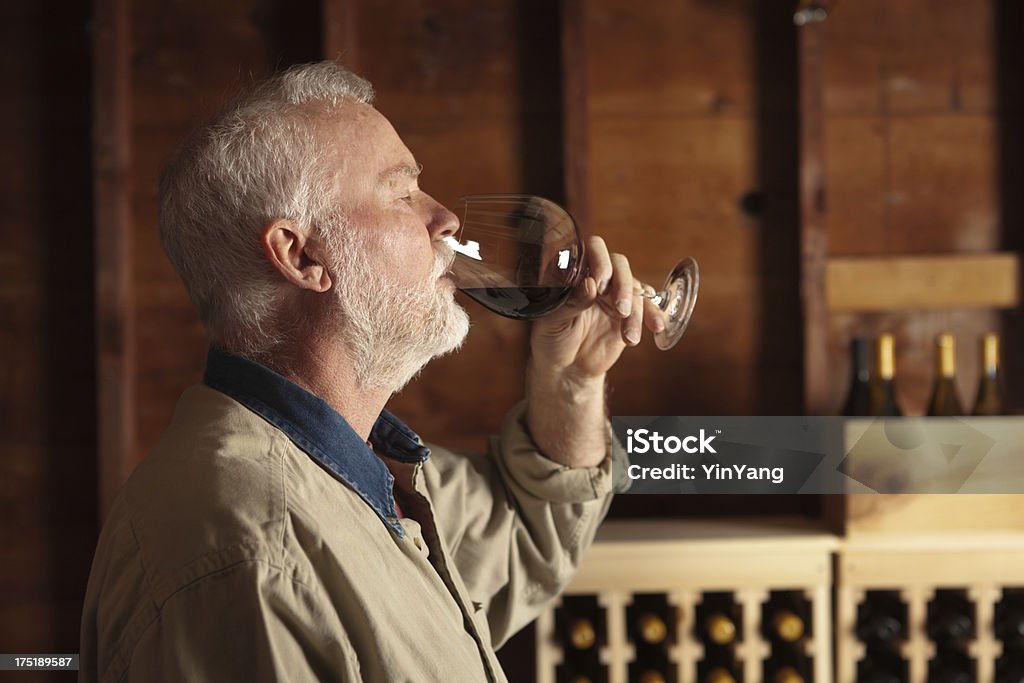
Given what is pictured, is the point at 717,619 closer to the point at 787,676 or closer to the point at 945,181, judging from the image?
the point at 787,676

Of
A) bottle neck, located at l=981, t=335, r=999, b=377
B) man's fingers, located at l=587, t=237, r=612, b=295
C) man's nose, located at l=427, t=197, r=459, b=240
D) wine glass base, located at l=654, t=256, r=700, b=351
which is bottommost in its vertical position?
bottle neck, located at l=981, t=335, r=999, b=377

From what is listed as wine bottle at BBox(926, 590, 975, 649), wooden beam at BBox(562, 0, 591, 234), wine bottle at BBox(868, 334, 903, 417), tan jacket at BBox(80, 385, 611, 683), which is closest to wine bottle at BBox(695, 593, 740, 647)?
wine bottle at BBox(926, 590, 975, 649)

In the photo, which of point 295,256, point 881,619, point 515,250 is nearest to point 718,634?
point 881,619

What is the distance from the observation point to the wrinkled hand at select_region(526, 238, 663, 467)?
3.08 ft

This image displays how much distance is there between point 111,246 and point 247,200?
2.33ft

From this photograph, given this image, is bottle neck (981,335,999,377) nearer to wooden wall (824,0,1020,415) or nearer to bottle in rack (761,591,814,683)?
wooden wall (824,0,1020,415)

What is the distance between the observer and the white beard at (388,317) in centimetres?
74

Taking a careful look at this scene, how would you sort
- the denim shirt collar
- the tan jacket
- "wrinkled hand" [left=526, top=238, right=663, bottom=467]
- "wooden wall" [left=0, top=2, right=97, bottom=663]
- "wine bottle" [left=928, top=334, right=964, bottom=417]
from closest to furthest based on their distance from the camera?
1. the tan jacket
2. the denim shirt collar
3. "wrinkled hand" [left=526, top=238, right=663, bottom=467]
4. "wine bottle" [left=928, top=334, right=964, bottom=417]
5. "wooden wall" [left=0, top=2, right=97, bottom=663]

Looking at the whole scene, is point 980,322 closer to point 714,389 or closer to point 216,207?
point 714,389

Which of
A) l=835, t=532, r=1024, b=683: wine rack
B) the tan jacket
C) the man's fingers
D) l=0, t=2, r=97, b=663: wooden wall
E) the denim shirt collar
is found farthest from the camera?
l=0, t=2, r=97, b=663: wooden wall

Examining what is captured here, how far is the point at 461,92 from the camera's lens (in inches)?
55.2

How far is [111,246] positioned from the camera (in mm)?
1331

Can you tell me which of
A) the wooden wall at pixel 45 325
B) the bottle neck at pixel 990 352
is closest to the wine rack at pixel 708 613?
the bottle neck at pixel 990 352

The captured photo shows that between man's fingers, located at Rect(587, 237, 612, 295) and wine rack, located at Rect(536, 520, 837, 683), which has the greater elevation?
man's fingers, located at Rect(587, 237, 612, 295)
